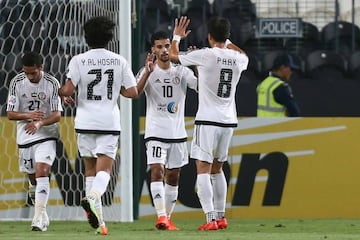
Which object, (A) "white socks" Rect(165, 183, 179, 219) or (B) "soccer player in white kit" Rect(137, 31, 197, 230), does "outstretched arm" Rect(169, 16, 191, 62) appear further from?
(A) "white socks" Rect(165, 183, 179, 219)

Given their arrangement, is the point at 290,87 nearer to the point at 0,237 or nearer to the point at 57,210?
the point at 57,210

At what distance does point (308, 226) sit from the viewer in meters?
10.7

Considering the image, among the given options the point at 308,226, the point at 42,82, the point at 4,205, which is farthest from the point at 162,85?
the point at 4,205

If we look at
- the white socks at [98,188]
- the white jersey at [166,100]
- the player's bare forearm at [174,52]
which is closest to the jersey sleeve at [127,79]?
the white socks at [98,188]

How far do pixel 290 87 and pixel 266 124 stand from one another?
980 millimetres

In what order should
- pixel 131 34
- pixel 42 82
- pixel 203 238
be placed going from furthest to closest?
pixel 131 34
pixel 42 82
pixel 203 238

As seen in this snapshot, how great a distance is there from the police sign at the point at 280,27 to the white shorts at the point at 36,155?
204 inches

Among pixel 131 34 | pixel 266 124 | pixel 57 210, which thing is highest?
pixel 131 34

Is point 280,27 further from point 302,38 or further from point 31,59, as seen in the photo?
point 31,59

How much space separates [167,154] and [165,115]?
1.17ft

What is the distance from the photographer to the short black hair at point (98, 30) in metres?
8.79

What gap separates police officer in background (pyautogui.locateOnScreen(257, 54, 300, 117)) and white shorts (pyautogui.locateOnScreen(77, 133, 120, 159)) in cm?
435

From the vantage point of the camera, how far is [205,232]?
936 cm

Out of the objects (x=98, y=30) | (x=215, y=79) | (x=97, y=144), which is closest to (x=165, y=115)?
(x=215, y=79)
